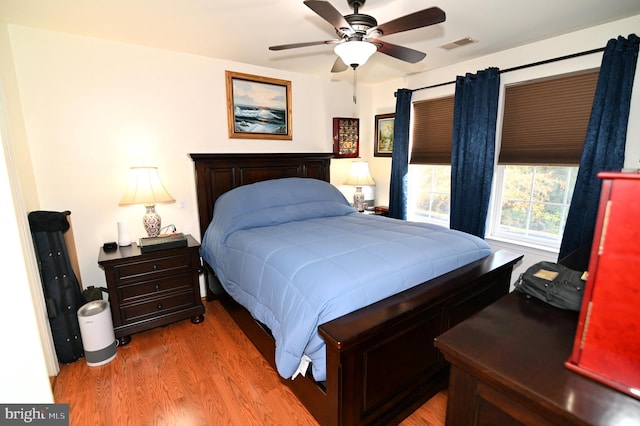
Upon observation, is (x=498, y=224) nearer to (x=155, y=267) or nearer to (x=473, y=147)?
(x=473, y=147)

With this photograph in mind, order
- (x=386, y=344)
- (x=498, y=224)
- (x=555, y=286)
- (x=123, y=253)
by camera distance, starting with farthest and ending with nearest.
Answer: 1. (x=498, y=224)
2. (x=123, y=253)
3. (x=386, y=344)
4. (x=555, y=286)

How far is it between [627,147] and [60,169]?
4.47 metres

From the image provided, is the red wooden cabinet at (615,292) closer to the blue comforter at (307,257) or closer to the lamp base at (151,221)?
the blue comforter at (307,257)

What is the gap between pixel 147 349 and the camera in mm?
2371

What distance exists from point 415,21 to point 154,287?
8.83ft

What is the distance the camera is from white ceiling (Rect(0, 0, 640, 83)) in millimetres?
1999

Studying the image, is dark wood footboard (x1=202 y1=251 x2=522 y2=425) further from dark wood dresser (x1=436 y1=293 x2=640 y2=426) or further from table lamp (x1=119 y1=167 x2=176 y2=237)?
table lamp (x1=119 y1=167 x2=176 y2=237)

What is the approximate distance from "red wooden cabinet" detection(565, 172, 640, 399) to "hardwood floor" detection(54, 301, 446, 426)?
127 cm

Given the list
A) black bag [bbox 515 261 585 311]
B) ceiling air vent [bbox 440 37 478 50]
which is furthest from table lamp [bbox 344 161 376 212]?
black bag [bbox 515 261 585 311]

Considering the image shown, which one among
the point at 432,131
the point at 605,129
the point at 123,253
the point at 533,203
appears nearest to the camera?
the point at 605,129

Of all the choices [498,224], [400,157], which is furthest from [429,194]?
[498,224]

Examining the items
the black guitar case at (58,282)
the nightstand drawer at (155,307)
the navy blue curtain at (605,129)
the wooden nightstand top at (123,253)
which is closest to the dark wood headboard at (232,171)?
the wooden nightstand top at (123,253)

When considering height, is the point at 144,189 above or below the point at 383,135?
below

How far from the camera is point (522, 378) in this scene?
749mm
